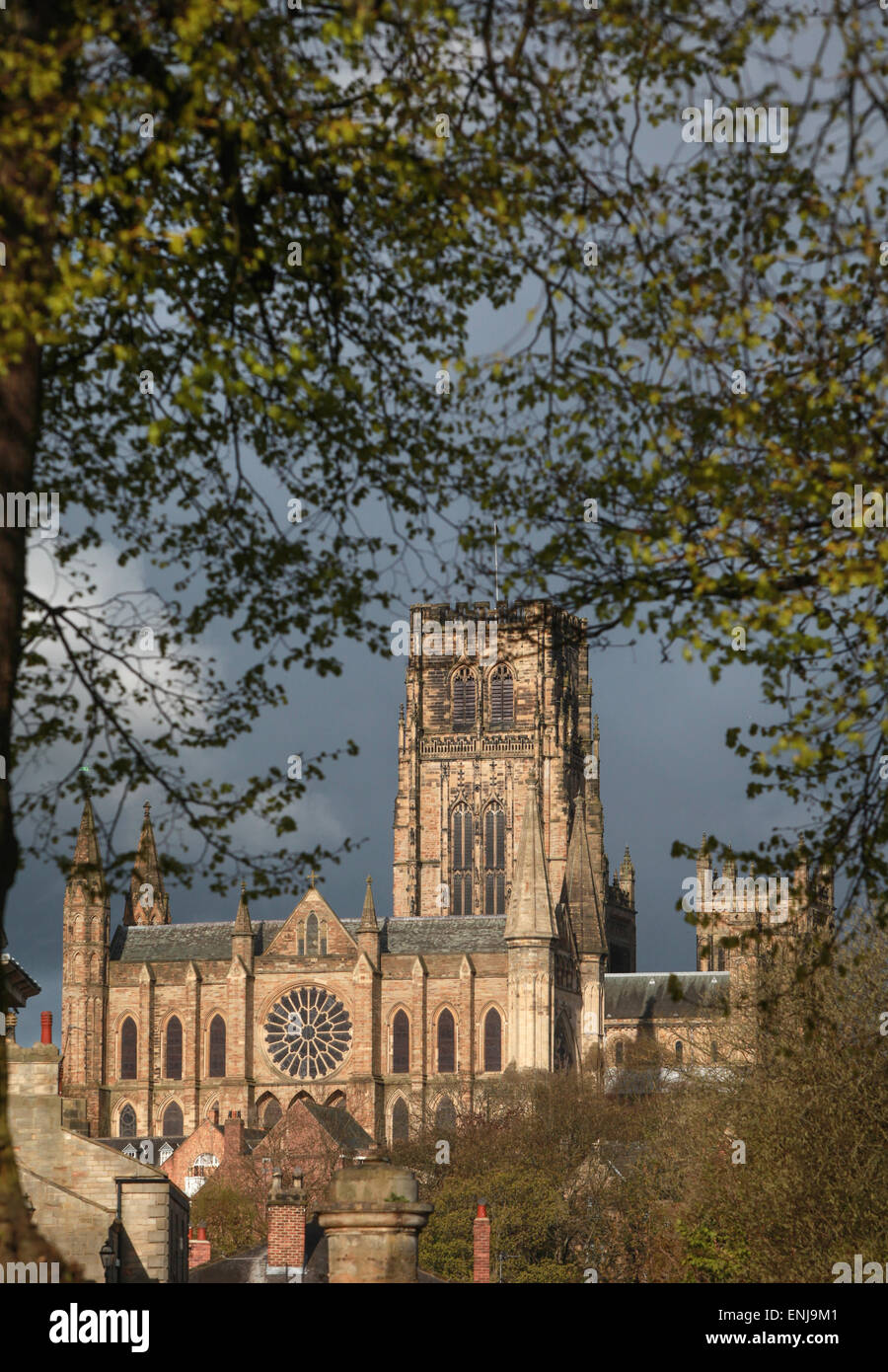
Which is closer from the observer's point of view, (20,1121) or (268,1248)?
(20,1121)

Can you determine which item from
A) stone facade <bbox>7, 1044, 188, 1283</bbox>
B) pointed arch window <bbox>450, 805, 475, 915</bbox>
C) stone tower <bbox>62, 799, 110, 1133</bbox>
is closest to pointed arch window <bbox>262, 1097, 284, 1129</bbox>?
stone tower <bbox>62, 799, 110, 1133</bbox>

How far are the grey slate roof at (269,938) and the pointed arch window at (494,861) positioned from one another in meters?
16.6

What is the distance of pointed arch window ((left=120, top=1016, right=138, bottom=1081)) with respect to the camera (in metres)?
109

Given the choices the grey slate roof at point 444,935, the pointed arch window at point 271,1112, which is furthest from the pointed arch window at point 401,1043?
the pointed arch window at point 271,1112

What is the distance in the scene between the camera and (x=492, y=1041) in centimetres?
10531

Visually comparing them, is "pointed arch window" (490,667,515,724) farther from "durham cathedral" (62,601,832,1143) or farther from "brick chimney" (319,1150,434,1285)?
"brick chimney" (319,1150,434,1285)

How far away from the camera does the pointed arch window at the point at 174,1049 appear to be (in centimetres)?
10894

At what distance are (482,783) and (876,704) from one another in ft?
395

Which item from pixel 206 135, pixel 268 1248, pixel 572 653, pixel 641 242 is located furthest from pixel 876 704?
pixel 572 653

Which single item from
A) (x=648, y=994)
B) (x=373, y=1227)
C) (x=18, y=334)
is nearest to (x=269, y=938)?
(x=648, y=994)

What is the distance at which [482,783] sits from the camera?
13500 cm

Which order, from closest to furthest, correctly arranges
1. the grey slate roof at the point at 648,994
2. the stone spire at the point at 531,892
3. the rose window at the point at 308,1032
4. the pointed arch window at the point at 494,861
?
the stone spire at the point at 531,892 < the rose window at the point at 308,1032 < the grey slate roof at the point at 648,994 < the pointed arch window at the point at 494,861

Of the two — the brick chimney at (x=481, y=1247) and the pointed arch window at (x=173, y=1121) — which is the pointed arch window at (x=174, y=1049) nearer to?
the pointed arch window at (x=173, y=1121)
